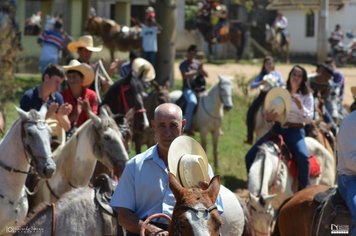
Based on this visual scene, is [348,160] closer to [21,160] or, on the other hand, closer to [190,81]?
[21,160]

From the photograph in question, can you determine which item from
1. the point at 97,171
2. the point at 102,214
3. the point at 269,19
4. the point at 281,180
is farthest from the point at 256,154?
the point at 269,19

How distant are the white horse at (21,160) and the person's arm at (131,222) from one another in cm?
326

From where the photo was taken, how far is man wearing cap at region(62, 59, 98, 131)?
43.3 ft

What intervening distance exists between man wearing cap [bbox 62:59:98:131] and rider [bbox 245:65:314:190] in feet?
9.68

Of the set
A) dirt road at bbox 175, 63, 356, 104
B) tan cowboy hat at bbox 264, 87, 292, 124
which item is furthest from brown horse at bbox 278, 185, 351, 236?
dirt road at bbox 175, 63, 356, 104

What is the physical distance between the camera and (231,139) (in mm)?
23828

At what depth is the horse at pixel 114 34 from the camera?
32500 mm

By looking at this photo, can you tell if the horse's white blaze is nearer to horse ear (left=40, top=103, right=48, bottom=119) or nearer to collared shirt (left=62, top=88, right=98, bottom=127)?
horse ear (left=40, top=103, right=48, bottom=119)

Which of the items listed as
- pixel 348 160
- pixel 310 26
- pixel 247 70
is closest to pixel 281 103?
pixel 348 160

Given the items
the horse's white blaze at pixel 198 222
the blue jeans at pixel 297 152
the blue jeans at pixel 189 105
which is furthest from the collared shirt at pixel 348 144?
the blue jeans at pixel 189 105

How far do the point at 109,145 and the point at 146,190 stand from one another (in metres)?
4.35

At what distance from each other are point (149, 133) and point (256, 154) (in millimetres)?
3593

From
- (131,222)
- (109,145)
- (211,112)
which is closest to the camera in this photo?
(131,222)

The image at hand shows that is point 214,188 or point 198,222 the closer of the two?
point 198,222
